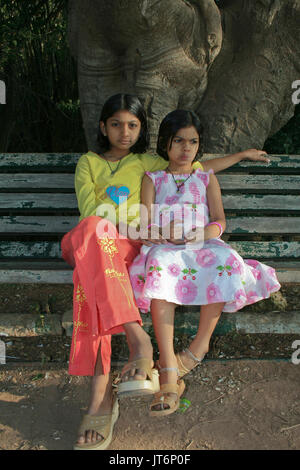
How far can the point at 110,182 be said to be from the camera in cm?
265

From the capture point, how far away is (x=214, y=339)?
2.98m

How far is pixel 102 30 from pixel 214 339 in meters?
2.37

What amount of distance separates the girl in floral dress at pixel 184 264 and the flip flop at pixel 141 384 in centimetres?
9

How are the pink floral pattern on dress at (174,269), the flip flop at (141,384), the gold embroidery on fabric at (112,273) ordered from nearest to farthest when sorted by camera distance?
the flip flop at (141,384)
the gold embroidery on fabric at (112,273)
the pink floral pattern on dress at (174,269)

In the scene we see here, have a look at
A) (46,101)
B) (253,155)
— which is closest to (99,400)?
(253,155)

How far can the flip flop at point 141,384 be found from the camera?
1.88 m

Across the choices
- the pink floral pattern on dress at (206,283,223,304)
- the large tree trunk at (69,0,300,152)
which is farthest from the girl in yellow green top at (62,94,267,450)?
the large tree trunk at (69,0,300,152)

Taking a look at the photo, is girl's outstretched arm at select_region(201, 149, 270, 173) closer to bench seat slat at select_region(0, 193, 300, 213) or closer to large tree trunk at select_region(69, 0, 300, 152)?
bench seat slat at select_region(0, 193, 300, 213)

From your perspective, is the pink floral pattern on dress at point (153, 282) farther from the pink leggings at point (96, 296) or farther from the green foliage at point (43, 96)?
the green foliage at point (43, 96)

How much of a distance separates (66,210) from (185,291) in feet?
4.07

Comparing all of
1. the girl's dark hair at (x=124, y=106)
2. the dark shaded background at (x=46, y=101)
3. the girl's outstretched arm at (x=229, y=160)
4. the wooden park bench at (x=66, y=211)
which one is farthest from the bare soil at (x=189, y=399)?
the dark shaded background at (x=46, y=101)

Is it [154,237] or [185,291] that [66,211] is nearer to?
[154,237]

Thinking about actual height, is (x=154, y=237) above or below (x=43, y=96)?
below
